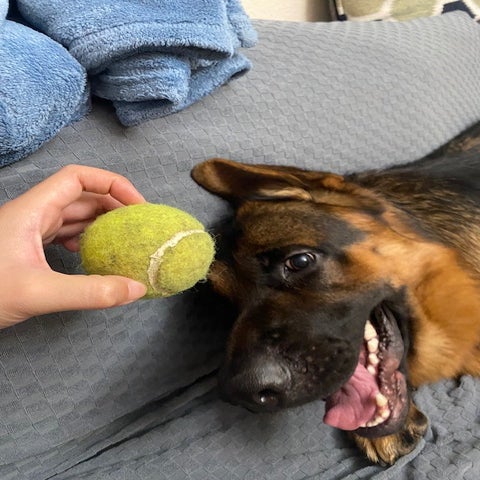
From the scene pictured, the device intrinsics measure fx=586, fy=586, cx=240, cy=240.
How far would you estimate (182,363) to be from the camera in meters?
1.45

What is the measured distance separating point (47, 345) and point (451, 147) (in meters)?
1.31

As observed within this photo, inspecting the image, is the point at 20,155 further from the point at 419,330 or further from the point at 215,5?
the point at 419,330

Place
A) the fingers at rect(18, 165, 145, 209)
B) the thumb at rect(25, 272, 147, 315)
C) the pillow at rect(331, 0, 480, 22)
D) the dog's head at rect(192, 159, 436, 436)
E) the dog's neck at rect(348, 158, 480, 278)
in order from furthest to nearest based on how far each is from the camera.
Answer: the pillow at rect(331, 0, 480, 22), the dog's neck at rect(348, 158, 480, 278), the dog's head at rect(192, 159, 436, 436), the fingers at rect(18, 165, 145, 209), the thumb at rect(25, 272, 147, 315)

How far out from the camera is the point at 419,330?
132cm

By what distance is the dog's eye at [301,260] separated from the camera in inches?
47.1

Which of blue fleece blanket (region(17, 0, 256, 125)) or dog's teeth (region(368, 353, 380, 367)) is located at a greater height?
blue fleece blanket (region(17, 0, 256, 125))

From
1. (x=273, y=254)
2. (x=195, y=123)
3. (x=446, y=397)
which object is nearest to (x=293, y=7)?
(x=195, y=123)

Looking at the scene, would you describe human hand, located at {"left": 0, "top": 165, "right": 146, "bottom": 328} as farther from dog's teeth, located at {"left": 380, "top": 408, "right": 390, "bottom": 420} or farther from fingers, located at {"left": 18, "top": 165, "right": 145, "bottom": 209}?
dog's teeth, located at {"left": 380, "top": 408, "right": 390, "bottom": 420}

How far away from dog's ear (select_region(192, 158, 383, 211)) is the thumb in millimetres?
527

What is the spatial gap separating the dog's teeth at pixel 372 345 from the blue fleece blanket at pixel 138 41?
65 cm

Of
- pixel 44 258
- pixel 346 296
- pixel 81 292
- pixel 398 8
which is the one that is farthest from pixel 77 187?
pixel 398 8

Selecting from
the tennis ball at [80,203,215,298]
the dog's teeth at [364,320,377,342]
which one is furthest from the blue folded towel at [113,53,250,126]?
the dog's teeth at [364,320,377,342]

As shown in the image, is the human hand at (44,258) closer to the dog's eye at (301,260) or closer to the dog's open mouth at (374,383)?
the dog's eye at (301,260)

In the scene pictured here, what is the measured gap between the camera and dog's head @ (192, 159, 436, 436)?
1.11 metres
